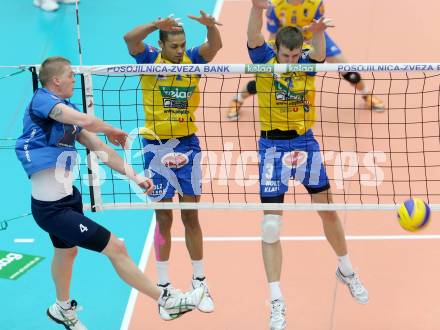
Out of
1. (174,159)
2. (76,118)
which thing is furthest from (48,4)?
(76,118)

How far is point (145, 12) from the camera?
12016mm

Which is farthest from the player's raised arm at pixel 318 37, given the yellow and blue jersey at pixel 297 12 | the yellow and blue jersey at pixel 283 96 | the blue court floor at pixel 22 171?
the blue court floor at pixel 22 171

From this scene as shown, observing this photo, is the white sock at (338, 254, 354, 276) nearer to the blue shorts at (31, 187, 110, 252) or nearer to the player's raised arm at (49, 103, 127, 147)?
the blue shorts at (31, 187, 110, 252)

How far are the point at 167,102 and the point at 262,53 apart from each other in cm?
82

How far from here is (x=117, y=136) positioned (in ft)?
19.0

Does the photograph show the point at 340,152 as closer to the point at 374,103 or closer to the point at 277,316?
the point at 374,103

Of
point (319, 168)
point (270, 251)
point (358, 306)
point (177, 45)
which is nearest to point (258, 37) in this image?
point (177, 45)

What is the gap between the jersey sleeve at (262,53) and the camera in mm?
6242

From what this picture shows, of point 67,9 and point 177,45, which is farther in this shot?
point 67,9

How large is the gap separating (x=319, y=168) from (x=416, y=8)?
22.1ft

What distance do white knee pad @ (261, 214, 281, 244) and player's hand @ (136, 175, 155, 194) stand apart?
899 mm

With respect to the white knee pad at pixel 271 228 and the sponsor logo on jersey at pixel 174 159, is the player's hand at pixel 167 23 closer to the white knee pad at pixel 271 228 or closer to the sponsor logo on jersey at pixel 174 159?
the sponsor logo on jersey at pixel 174 159

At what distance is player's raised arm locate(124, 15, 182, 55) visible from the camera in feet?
19.7

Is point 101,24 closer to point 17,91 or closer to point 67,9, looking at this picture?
point 67,9
